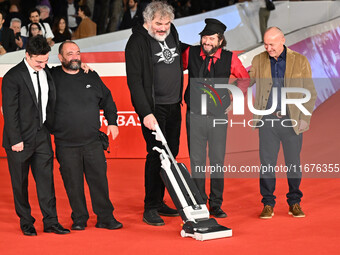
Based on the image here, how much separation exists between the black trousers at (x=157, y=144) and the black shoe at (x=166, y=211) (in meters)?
0.11

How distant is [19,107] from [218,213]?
2063 mm

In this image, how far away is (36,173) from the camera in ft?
21.3

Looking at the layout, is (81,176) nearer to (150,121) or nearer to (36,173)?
(36,173)

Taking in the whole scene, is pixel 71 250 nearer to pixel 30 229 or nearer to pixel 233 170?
pixel 30 229

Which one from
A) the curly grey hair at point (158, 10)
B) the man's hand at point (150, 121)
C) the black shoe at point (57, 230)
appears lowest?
the black shoe at point (57, 230)

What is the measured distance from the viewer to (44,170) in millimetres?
6473

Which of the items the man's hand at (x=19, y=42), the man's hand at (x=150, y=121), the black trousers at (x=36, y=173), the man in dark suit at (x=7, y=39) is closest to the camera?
the black trousers at (x=36, y=173)

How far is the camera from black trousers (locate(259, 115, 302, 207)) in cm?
688

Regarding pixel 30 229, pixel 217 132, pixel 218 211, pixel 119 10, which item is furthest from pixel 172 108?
pixel 119 10

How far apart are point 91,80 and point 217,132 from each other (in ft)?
4.10

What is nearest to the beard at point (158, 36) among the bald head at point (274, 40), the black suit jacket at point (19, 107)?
the bald head at point (274, 40)

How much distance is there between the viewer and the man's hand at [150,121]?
6.53 m

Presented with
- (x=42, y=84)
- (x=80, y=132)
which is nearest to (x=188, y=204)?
(x=80, y=132)

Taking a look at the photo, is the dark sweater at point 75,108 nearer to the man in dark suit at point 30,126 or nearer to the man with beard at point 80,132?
the man with beard at point 80,132
